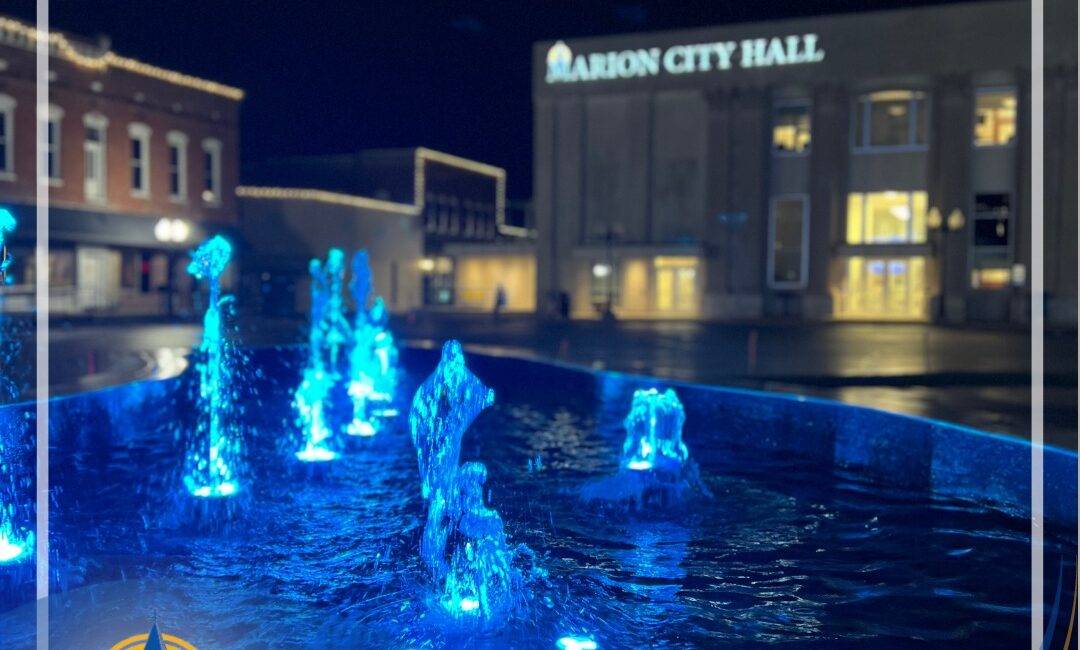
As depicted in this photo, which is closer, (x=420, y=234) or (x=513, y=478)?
(x=513, y=478)

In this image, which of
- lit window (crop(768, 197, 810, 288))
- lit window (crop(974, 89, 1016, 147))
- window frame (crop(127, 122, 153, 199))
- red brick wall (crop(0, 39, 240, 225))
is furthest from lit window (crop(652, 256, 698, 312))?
window frame (crop(127, 122, 153, 199))

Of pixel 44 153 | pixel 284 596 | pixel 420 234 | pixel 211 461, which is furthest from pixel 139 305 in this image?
pixel 284 596

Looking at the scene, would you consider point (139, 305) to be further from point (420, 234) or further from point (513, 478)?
point (513, 478)

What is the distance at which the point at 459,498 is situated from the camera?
6.29 metres

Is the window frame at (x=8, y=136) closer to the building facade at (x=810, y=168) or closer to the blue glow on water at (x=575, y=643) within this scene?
the building facade at (x=810, y=168)

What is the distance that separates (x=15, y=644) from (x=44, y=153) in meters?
31.9

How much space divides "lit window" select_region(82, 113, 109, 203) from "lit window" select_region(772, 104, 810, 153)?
28657 millimetres

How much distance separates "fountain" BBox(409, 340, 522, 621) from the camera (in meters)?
6.00

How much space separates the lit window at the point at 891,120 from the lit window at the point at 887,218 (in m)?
2.30

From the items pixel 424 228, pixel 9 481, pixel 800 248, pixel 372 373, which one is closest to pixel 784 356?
pixel 372 373

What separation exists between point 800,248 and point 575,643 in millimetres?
41179

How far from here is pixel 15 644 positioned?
516cm

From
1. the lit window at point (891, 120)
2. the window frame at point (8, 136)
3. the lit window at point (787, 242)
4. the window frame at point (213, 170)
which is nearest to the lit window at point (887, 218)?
the lit window at point (787, 242)

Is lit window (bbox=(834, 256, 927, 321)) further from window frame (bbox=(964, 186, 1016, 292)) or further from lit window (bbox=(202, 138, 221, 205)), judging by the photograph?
lit window (bbox=(202, 138, 221, 205))
